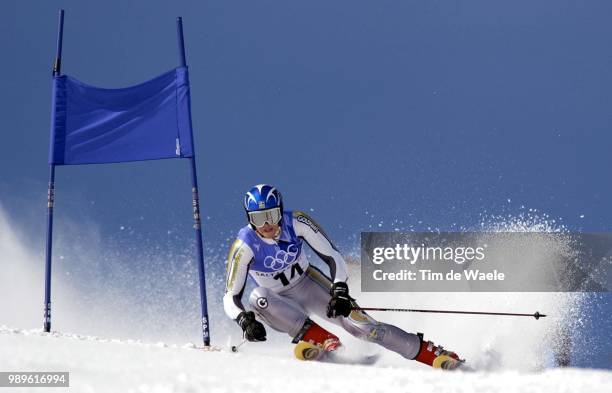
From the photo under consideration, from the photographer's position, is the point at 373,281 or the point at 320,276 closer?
the point at 320,276

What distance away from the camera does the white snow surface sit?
4836mm

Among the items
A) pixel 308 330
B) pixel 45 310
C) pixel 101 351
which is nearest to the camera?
pixel 101 351

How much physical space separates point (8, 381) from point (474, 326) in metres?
5.78

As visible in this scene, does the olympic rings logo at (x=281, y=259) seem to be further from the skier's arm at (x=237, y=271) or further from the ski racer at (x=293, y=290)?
the skier's arm at (x=237, y=271)

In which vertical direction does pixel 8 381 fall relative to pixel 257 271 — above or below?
below

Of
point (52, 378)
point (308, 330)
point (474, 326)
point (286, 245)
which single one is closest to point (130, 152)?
point (286, 245)

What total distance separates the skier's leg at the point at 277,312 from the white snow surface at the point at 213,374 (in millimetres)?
584

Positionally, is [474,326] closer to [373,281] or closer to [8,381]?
[373,281]

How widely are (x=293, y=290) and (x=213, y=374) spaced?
8.70 ft

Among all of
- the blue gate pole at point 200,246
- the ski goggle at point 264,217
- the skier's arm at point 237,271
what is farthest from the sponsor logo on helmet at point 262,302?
the blue gate pole at point 200,246

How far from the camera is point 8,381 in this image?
4719 millimetres

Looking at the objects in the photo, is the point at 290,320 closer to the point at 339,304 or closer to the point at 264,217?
the point at 339,304

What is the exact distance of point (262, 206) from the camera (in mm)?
7504

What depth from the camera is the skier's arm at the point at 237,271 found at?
7.63 meters
